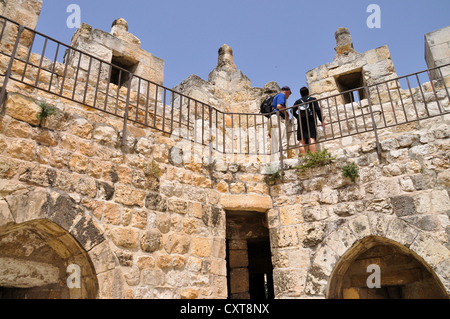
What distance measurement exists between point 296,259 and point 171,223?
1783 mm

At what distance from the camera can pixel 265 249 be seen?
723cm

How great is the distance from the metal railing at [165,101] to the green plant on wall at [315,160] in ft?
0.79

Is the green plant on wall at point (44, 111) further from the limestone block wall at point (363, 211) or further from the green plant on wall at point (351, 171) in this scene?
the green plant on wall at point (351, 171)

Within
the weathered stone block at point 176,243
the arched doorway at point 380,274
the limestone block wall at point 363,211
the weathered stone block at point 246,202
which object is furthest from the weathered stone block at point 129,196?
the arched doorway at point 380,274

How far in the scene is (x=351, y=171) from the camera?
4656 mm

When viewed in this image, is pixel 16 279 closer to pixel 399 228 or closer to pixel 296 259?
pixel 296 259

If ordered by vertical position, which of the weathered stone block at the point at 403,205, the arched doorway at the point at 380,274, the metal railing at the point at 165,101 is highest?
the metal railing at the point at 165,101

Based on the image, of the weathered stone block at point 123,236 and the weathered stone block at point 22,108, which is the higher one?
the weathered stone block at point 22,108

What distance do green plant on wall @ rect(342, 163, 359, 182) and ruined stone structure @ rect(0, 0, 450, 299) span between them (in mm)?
77

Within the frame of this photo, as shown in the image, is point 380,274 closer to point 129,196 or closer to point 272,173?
point 272,173

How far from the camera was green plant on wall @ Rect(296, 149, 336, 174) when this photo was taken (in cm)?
494

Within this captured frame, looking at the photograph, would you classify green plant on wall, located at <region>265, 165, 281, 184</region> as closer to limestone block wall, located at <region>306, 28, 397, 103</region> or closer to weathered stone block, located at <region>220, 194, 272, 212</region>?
weathered stone block, located at <region>220, 194, 272, 212</region>

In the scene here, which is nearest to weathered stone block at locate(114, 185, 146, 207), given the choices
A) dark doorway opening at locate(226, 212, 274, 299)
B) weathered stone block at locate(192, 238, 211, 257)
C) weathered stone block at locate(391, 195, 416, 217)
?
weathered stone block at locate(192, 238, 211, 257)

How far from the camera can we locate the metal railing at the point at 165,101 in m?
4.36
